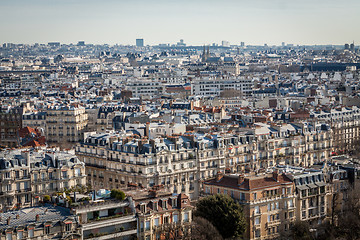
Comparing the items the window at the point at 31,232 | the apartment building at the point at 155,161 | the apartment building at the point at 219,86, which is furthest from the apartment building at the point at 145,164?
the apartment building at the point at 219,86

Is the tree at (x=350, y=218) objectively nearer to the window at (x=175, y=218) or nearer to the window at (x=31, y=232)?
the window at (x=175, y=218)

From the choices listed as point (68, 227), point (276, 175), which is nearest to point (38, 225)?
point (68, 227)

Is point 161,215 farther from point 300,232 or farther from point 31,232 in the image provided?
point 300,232

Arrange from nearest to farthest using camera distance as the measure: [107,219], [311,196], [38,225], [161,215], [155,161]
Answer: [38,225] < [107,219] < [161,215] < [311,196] < [155,161]

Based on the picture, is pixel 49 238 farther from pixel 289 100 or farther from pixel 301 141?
pixel 289 100

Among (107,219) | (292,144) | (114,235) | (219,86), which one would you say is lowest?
(114,235)

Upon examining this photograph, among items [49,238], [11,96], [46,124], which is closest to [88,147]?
[49,238]

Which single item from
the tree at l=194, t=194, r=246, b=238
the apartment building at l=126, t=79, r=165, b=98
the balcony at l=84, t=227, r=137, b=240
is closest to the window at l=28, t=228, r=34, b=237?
the balcony at l=84, t=227, r=137, b=240
